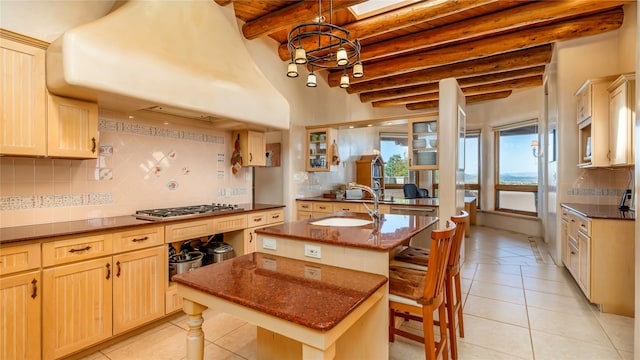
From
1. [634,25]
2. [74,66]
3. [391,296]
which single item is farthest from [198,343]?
[634,25]

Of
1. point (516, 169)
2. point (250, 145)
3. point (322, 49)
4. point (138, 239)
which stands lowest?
point (138, 239)

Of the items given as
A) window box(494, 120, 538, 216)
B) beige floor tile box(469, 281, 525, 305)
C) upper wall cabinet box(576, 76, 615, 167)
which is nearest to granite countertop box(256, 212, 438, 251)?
beige floor tile box(469, 281, 525, 305)

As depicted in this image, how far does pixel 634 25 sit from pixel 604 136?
4.22 feet

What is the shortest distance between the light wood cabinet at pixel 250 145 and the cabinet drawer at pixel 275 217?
709 mm

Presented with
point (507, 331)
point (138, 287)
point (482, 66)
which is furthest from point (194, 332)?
point (482, 66)

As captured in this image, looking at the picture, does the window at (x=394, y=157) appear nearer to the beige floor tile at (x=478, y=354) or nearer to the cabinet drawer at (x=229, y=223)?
the cabinet drawer at (x=229, y=223)

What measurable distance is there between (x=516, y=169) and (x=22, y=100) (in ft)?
27.3

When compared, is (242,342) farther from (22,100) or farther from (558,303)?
(558,303)

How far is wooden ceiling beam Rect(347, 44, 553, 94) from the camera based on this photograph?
4664 millimetres

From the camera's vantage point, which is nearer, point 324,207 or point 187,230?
point 187,230

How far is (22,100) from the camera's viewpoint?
2.07 meters

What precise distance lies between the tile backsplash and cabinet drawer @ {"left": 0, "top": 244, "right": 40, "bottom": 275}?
566mm

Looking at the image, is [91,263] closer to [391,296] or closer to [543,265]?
[391,296]

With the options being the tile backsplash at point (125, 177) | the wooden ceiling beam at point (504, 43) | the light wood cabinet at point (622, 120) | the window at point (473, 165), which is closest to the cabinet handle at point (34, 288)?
the tile backsplash at point (125, 177)
